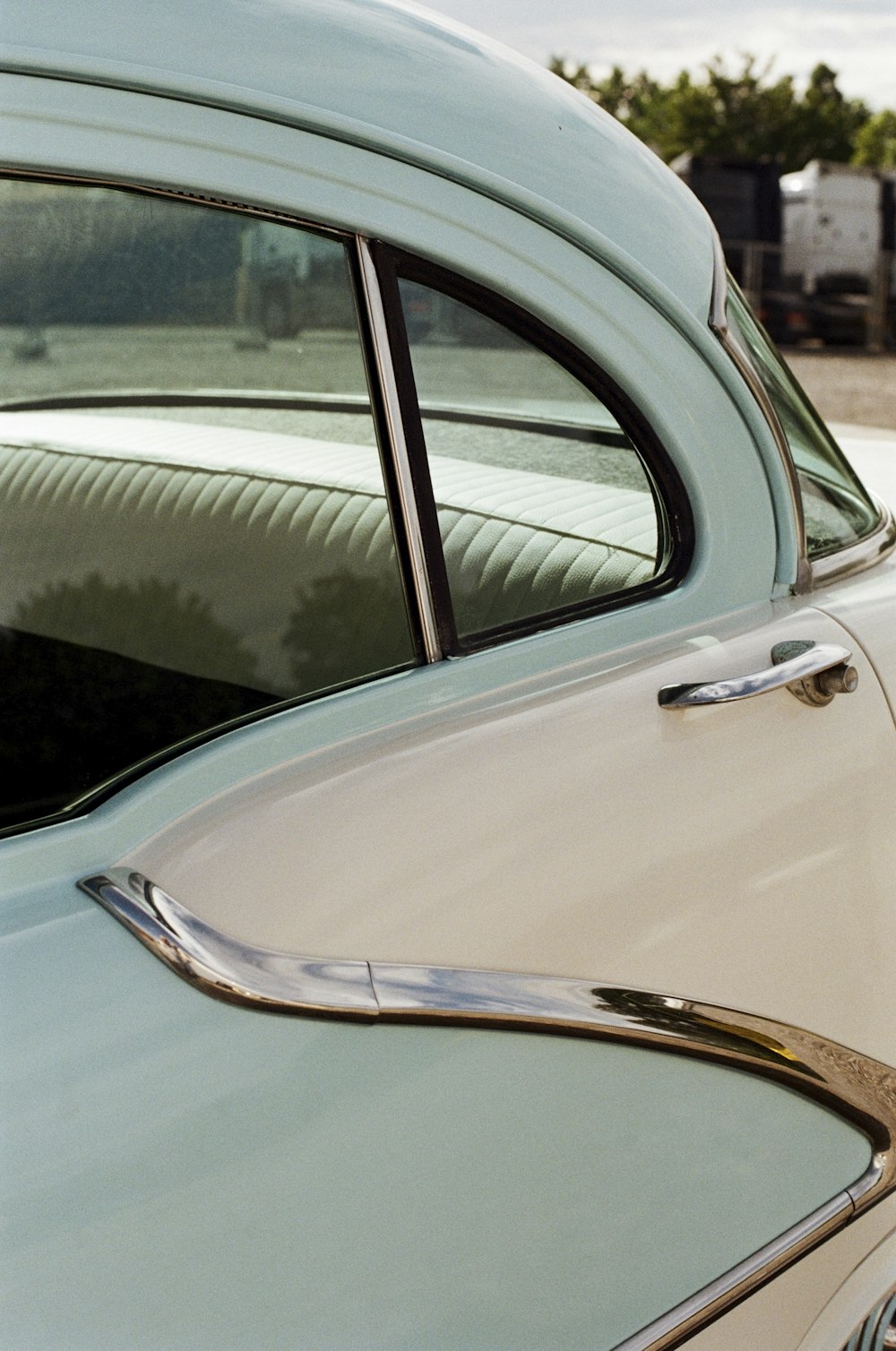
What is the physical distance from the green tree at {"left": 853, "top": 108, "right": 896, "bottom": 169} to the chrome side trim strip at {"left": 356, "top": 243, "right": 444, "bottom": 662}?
64328 mm

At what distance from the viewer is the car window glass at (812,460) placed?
1.54m

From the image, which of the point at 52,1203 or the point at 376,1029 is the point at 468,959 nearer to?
the point at 376,1029

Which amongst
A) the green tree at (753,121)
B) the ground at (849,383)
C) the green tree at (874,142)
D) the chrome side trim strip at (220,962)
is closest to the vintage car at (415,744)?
the chrome side trim strip at (220,962)

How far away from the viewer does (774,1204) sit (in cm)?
136

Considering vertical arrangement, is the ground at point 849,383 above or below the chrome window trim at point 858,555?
above

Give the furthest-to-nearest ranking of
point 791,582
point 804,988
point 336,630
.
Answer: point 791,582 → point 804,988 → point 336,630

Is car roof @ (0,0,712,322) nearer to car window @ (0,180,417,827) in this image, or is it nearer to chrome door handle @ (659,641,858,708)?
car window @ (0,180,417,827)

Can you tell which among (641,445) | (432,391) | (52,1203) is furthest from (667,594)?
(52,1203)

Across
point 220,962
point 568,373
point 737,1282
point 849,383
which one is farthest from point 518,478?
point 849,383

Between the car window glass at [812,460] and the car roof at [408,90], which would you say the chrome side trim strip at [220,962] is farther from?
the car window glass at [812,460]

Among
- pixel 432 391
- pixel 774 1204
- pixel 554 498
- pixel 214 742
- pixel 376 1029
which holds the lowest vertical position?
pixel 774 1204

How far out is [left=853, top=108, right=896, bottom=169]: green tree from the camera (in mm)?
59875

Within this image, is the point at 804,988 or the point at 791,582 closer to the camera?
the point at 804,988

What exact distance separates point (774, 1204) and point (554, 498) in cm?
84
